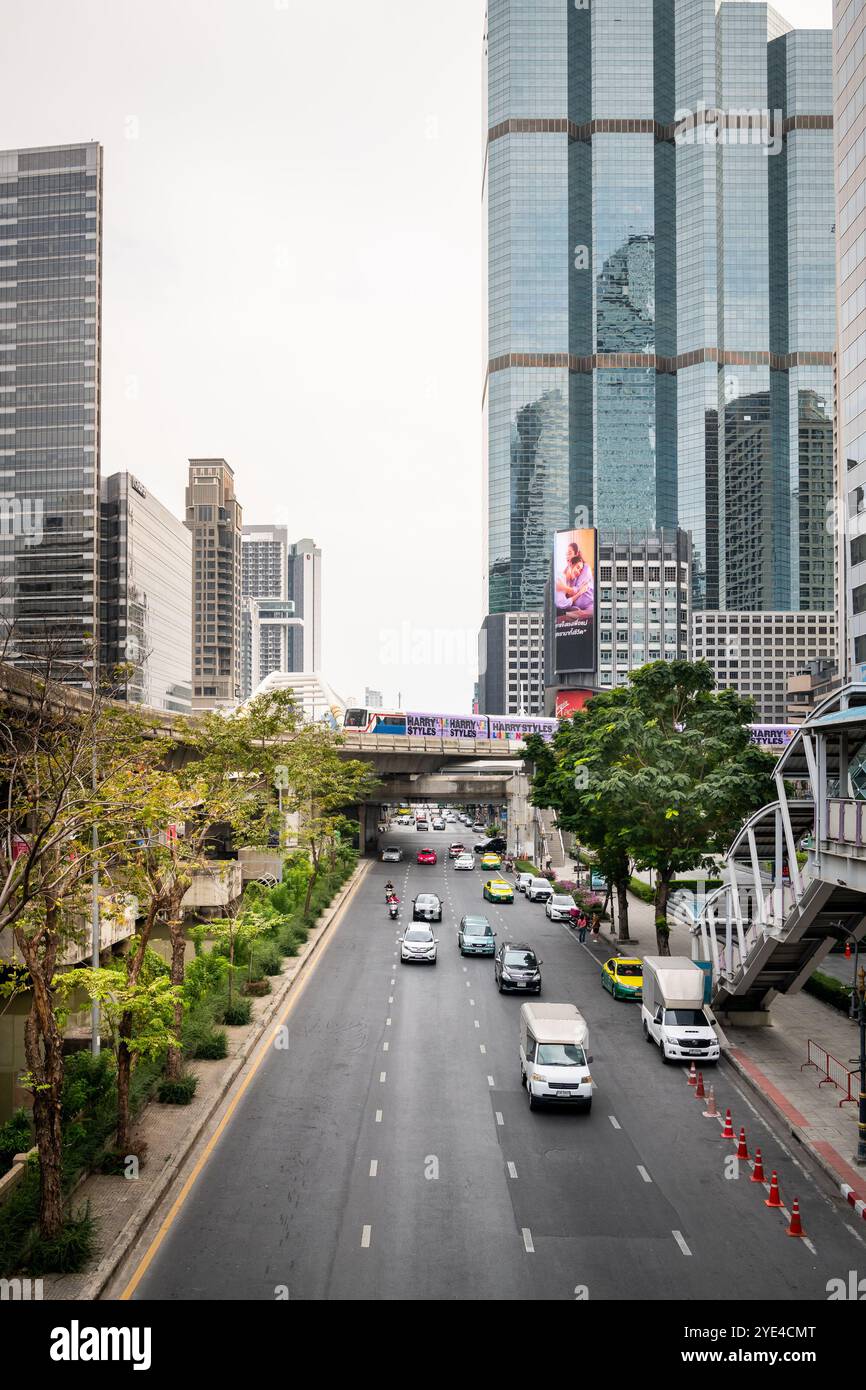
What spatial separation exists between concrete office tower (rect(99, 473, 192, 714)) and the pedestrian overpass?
12234 centimetres

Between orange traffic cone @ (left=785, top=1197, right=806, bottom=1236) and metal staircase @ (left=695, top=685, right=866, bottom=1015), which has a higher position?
metal staircase @ (left=695, top=685, right=866, bottom=1015)

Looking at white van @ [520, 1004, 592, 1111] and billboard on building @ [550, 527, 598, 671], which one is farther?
billboard on building @ [550, 527, 598, 671]

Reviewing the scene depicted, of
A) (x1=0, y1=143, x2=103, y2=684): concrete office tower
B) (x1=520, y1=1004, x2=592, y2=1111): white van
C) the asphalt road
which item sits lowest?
the asphalt road

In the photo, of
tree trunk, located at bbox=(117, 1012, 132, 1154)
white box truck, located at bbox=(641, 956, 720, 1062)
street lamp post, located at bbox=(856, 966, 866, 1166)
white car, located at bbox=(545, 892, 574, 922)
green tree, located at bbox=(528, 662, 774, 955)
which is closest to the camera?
tree trunk, located at bbox=(117, 1012, 132, 1154)

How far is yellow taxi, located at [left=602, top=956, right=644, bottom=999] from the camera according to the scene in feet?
113

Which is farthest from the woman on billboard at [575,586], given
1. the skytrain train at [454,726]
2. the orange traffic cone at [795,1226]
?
the orange traffic cone at [795,1226]

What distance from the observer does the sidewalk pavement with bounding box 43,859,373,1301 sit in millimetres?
14375

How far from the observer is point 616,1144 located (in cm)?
2069

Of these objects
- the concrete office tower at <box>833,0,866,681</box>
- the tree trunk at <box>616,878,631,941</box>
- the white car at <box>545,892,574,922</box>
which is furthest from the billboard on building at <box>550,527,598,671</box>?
the tree trunk at <box>616,878,631,941</box>

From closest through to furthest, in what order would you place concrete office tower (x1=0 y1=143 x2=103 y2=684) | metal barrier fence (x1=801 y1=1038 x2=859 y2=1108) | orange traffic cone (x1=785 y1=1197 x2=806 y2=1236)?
orange traffic cone (x1=785 y1=1197 x2=806 y2=1236)
metal barrier fence (x1=801 y1=1038 x2=859 y2=1108)
concrete office tower (x1=0 y1=143 x2=103 y2=684)

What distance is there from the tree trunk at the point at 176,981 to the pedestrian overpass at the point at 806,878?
14.1 m

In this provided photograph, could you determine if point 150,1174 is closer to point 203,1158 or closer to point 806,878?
point 203,1158

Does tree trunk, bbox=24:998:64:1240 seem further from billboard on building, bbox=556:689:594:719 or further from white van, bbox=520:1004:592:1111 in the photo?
billboard on building, bbox=556:689:594:719

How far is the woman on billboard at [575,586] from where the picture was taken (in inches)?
5443
